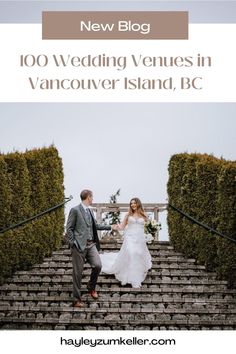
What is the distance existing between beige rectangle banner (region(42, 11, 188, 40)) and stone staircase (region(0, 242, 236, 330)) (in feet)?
15.6

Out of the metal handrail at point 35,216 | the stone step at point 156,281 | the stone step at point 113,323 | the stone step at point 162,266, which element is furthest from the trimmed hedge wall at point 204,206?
the metal handrail at point 35,216

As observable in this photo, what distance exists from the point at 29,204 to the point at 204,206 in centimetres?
392

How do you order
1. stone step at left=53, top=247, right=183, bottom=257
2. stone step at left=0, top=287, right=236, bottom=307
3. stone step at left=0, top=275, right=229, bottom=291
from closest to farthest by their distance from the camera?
stone step at left=0, top=287, right=236, bottom=307
stone step at left=0, top=275, right=229, bottom=291
stone step at left=53, top=247, right=183, bottom=257

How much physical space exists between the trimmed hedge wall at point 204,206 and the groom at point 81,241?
2919mm

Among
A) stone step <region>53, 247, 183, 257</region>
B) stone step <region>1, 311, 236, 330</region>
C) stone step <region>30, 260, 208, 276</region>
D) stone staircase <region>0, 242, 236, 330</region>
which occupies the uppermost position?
stone step <region>53, 247, 183, 257</region>

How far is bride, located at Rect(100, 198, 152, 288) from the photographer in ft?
46.9

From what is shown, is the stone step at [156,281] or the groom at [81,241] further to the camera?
the stone step at [156,281]

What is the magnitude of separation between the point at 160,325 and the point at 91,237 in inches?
78.6

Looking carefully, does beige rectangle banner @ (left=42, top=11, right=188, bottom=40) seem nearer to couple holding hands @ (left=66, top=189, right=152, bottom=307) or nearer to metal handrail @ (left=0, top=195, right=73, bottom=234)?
couple holding hands @ (left=66, top=189, right=152, bottom=307)

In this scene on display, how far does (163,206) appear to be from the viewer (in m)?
22.9

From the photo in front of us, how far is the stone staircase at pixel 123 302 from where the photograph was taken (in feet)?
40.9

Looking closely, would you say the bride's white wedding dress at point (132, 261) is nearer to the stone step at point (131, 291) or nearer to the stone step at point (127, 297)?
the stone step at point (131, 291)

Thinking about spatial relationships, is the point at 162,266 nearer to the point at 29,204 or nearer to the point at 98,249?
the point at 98,249

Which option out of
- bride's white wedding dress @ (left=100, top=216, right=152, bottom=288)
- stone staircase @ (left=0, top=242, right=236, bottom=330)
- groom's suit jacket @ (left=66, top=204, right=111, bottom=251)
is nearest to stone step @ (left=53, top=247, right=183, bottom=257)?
stone staircase @ (left=0, top=242, right=236, bottom=330)
